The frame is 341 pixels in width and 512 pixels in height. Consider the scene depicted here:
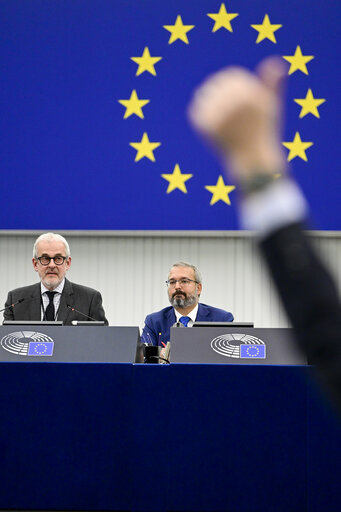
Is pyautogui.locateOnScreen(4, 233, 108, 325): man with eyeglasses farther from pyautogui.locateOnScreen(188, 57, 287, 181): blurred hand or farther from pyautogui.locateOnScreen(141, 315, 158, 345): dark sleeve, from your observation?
pyautogui.locateOnScreen(188, 57, 287, 181): blurred hand

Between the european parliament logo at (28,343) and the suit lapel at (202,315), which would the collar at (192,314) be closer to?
the suit lapel at (202,315)

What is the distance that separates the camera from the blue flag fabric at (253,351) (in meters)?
3.07

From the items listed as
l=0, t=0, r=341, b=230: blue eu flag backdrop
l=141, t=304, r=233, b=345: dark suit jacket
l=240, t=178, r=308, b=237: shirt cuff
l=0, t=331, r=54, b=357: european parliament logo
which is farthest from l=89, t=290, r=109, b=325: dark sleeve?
l=240, t=178, r=308, b=237: shirt cuff

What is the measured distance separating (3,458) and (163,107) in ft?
13.7

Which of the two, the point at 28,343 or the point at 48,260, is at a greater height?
the point at 48,260

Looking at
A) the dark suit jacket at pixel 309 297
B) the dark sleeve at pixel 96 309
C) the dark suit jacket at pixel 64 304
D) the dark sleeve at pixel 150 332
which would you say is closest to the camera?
the dark suit jacket at pixel 309 297

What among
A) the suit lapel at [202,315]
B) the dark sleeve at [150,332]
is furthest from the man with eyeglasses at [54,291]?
the suit lapel at [202,315]

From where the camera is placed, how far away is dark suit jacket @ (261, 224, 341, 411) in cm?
58

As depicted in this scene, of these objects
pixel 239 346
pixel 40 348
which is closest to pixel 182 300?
pixel 239 346

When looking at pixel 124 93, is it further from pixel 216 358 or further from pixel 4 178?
pixel 216 358

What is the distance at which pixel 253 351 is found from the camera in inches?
122

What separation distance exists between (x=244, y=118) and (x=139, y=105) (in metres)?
5.93

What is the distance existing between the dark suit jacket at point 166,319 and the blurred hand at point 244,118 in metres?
3.99

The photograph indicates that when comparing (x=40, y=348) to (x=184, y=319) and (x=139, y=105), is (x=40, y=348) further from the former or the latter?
(x=139, y=105)
